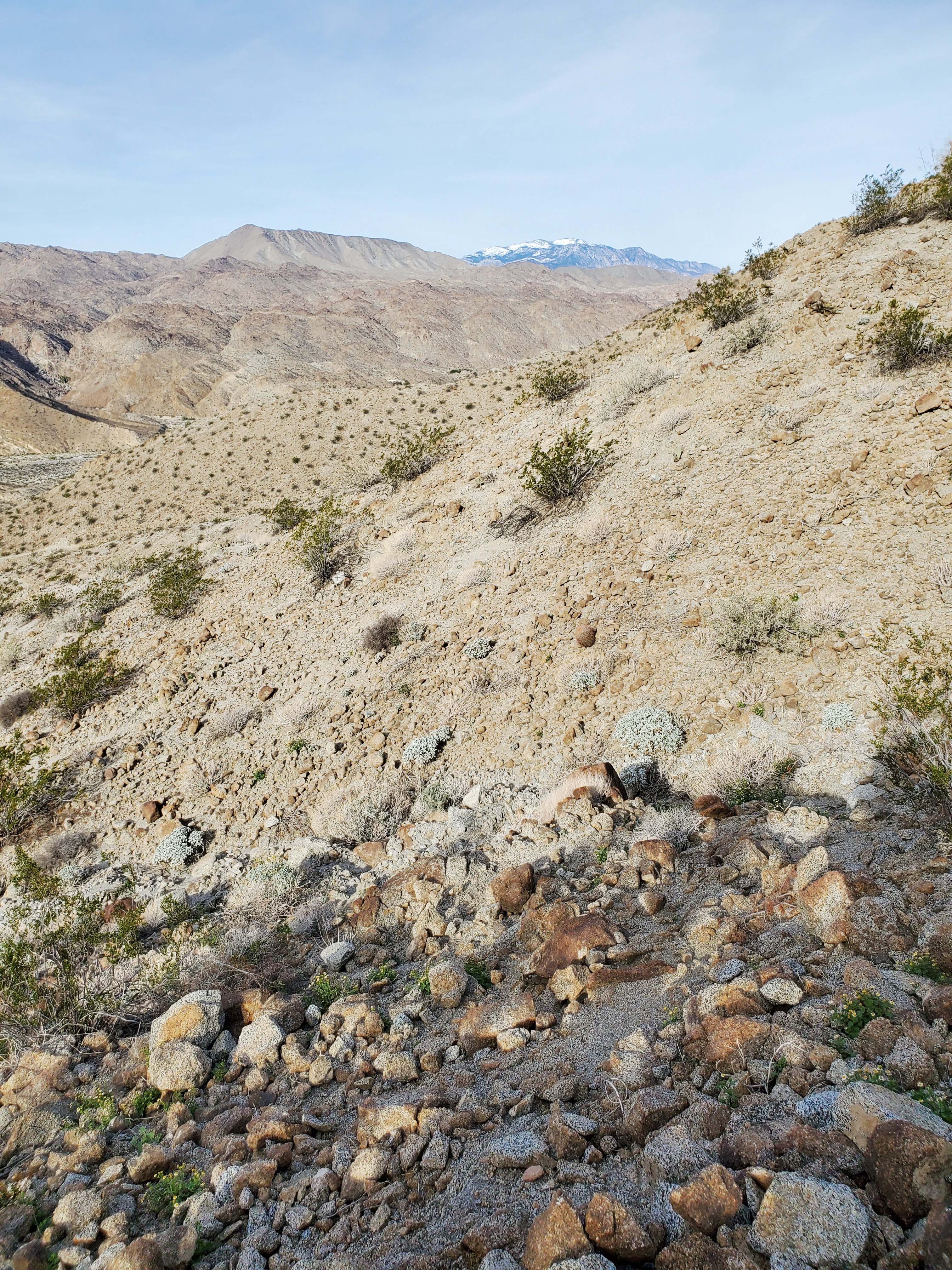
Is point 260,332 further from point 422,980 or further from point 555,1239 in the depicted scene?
point 555,1239

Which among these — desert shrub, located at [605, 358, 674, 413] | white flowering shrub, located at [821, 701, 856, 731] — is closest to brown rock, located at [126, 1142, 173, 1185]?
white flowering shrub, located at [821, 701, 856, 731]

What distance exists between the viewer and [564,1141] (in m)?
2.51

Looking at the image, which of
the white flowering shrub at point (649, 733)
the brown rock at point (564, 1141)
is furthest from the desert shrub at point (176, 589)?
the brown rock at point (564, 1141)

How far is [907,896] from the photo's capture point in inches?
132

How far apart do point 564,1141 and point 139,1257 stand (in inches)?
73.0

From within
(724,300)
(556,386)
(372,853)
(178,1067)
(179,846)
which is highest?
(724,300)

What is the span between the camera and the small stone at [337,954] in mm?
5000

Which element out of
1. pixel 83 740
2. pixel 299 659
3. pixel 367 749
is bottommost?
pixel 83 740

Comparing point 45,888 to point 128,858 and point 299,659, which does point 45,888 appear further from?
point 299,659

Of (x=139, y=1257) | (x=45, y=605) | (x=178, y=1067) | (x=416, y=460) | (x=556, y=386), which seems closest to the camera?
(x=139, y=1257)

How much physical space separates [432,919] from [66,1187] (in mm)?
2711

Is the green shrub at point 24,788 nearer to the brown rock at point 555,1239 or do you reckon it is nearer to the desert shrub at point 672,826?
the desert shrub at point 672,826

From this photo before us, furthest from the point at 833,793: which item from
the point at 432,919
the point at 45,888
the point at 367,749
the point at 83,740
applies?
the point at 83,740

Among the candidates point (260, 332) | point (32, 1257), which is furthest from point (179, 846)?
point (260, 332)
